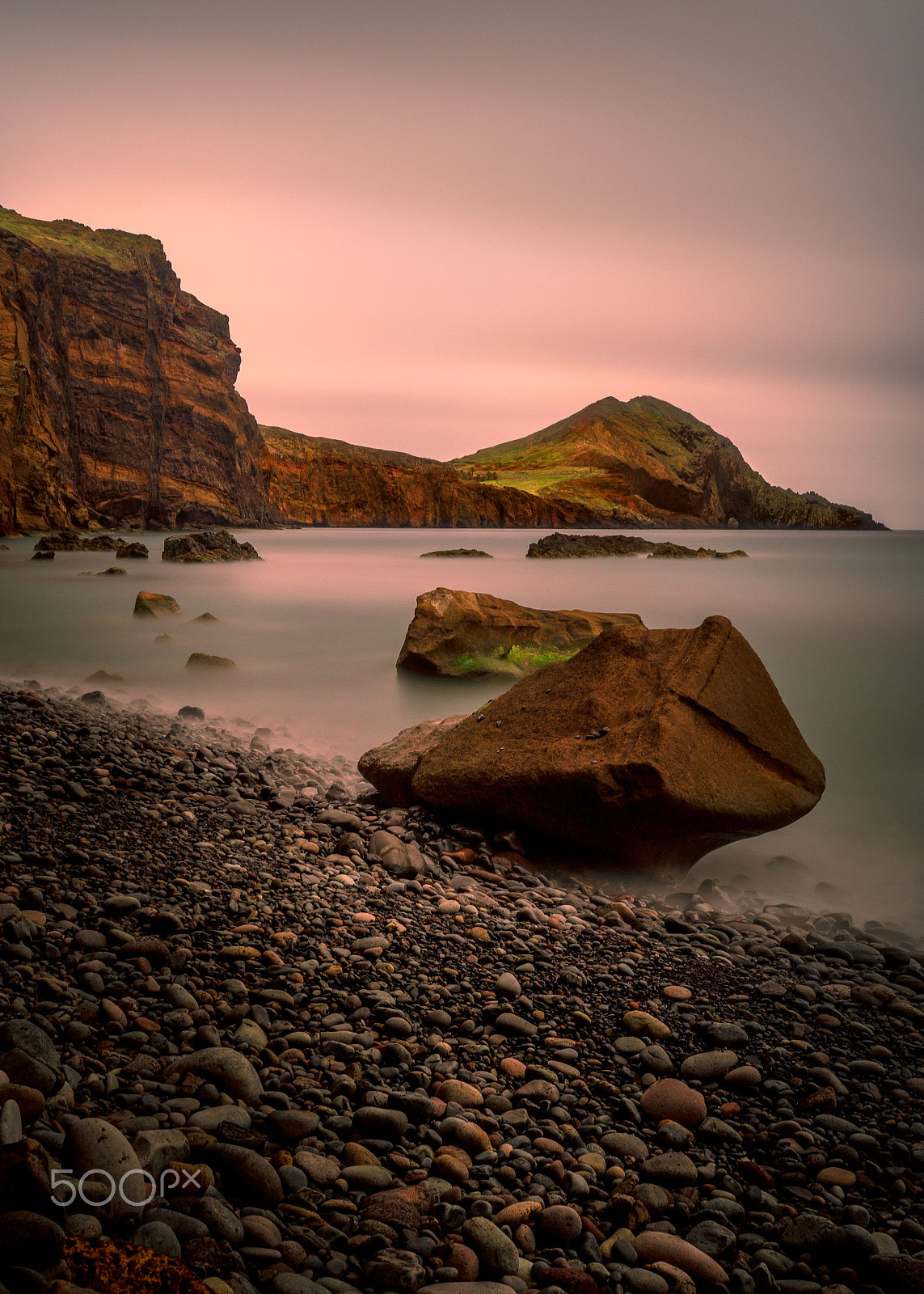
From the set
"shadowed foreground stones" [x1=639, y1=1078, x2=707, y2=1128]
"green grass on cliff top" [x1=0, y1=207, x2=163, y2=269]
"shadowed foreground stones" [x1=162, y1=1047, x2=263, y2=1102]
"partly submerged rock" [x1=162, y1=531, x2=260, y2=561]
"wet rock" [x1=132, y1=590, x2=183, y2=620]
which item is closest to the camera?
"shadowed foreground stones" [x1=162, y1=1047, x2=263, y2=1102]

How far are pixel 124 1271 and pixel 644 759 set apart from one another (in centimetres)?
332

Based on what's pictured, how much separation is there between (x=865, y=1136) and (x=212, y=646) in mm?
11679

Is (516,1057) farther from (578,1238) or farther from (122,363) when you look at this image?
(122,363)

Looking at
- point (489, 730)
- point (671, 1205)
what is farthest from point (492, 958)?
point (489, 730)

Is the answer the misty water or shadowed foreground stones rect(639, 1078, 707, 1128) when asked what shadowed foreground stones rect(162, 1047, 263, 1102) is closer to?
shadowed foreground stones rect(639, 1078, 707, 1128)

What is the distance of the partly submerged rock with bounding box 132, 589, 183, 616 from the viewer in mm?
13977

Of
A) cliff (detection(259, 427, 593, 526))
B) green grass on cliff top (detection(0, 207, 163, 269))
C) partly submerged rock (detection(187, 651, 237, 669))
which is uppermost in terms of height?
green grass on cliff top (detection(0, 207, 163, 269))

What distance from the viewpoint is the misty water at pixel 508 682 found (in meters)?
6.02

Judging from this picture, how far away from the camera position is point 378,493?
68625 mm

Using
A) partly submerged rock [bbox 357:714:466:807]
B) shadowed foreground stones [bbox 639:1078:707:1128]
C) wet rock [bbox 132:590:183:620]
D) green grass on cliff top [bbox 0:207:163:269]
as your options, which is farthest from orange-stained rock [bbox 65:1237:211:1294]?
green grass on cliff top [bbox 0:207:163:269]

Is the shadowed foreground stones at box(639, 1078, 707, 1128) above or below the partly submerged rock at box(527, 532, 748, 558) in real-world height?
below

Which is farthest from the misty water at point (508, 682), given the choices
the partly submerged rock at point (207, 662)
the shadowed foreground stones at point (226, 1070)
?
the shadowed foreground stones at point (226, 1070)

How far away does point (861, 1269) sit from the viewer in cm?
201

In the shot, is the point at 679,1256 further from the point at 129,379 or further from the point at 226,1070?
Result: the point at 129,379
